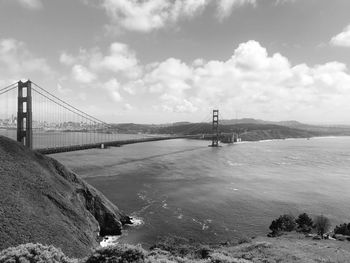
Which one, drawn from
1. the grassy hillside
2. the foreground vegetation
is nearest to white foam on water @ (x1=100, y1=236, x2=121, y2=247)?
the grassy hillside

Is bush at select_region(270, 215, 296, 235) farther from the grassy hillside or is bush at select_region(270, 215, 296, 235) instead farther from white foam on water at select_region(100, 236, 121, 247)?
white foam on water at select_region(100, 236, 121, 247)

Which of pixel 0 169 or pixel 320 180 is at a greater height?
pixel 0 169

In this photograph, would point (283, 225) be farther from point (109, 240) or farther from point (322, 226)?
point (109, 240)

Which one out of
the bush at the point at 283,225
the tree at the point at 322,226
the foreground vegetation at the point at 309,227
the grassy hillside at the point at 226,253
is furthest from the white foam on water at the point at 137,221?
the tree at the point at 322,226

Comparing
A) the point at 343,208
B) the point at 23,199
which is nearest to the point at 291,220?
the point at 343,208

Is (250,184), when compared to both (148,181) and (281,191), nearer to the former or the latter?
(281,191)

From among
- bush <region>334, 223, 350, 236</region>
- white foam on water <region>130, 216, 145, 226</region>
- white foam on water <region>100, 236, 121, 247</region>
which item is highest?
bush <region>334, 223, 350, 236</region>
